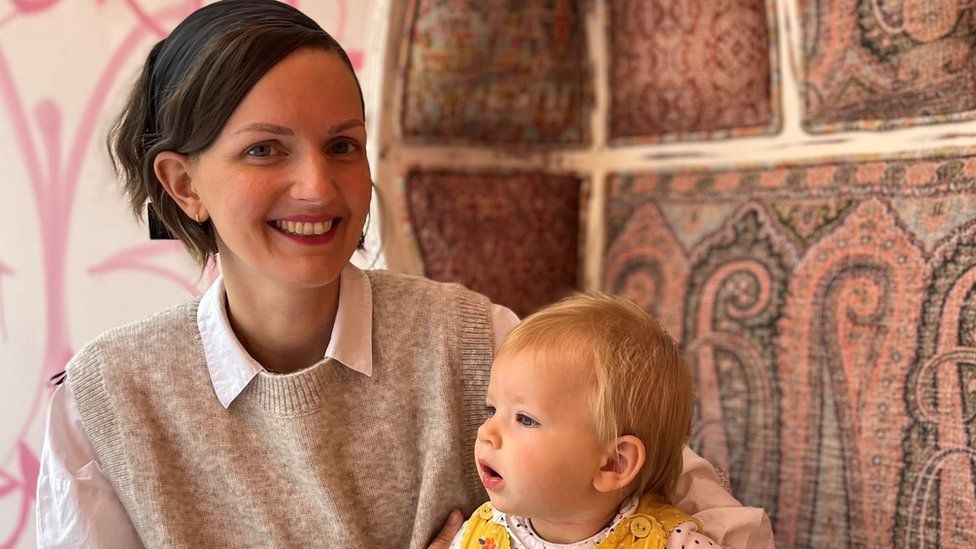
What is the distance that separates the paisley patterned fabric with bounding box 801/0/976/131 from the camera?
1346 millimetres

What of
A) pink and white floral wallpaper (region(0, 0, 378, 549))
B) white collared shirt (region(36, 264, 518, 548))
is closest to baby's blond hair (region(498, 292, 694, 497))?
white collared shirt (region(36, 264, 518, 548))

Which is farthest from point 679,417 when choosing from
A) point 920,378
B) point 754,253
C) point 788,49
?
point 788,49

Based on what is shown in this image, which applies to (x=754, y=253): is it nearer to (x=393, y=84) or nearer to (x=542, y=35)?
(x=542, y=35)

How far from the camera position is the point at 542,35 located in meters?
1.85

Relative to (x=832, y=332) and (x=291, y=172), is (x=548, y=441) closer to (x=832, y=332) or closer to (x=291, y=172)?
(x=291, y=172)

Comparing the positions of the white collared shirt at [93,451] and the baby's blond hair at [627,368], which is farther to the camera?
the white collared shirt at [93,451]

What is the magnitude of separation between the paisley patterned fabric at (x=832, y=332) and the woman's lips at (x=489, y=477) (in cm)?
62

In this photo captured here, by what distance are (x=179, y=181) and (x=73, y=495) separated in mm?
404

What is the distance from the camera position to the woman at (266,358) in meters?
1.14

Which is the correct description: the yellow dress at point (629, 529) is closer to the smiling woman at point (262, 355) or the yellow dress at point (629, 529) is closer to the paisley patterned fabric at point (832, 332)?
the smiling woman at point (262, 355)

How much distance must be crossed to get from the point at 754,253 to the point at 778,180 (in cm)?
12

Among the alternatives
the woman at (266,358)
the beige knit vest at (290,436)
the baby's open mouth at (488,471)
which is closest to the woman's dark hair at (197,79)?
the woman at (266,358)

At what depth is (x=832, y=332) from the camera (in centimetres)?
149

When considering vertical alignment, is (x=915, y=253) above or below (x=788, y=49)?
below
